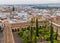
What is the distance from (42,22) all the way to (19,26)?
1.72 meters

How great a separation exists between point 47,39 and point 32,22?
374 centimetres

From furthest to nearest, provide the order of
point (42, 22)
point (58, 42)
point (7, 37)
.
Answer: point (42, 22) < point (58, 42) < point (7, 37)

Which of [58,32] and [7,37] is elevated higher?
[7,37]

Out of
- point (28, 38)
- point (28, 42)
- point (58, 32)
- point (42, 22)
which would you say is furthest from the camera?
point (42, 22)

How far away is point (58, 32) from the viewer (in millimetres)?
8203

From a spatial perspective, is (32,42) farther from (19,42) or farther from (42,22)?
(42,22)

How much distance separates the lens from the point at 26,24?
11.0 metres

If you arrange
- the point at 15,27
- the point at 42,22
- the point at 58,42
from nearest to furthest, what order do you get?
the point at 58,42
the point at 15,27
the point at 42,22

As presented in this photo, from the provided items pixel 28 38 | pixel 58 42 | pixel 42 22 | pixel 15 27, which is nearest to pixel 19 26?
pixel 15 27

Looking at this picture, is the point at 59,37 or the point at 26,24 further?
the point at 26,24

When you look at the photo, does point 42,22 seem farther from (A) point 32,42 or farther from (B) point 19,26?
(A) point 32,42

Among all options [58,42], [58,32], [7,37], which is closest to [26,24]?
[58,32]

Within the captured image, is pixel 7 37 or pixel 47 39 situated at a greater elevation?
pixel 7 37

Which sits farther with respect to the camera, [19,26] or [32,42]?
[19,26]
